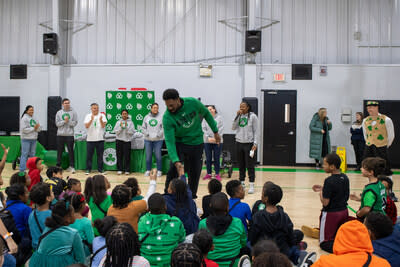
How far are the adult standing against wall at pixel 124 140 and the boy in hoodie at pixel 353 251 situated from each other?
6912 mm

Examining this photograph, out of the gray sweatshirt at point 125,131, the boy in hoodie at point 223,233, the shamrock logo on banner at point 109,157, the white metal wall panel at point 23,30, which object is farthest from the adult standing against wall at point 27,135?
the boy in hoodie at point 223,233

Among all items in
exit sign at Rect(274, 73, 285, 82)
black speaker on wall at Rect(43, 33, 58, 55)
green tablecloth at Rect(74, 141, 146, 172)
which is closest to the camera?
green tablecloth at Rect(74, 141, 146, 172)

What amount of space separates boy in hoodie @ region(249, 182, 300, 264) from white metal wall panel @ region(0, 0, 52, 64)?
31.8 ft

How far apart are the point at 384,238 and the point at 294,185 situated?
4.79 metres

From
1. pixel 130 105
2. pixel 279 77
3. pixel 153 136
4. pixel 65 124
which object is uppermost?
pixel 279 77

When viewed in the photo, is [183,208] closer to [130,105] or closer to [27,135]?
[27,135]

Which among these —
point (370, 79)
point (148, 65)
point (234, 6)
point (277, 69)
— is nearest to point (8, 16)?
point (148, 65)

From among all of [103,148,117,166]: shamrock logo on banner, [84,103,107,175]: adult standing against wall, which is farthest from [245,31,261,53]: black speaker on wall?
[103,148,117,166]: shamrock logo on banner

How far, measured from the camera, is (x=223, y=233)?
115 inches

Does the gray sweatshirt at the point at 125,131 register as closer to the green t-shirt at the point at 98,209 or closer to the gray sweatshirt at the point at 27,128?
the gray sweatshirt at the point at 27,128

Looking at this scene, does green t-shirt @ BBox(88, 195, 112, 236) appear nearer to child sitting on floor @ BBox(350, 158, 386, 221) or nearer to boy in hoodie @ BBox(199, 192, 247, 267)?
boy in hoodie @ BBox(199, 192, 247, 267)

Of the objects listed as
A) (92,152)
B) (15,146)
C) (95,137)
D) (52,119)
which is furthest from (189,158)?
(52,119)

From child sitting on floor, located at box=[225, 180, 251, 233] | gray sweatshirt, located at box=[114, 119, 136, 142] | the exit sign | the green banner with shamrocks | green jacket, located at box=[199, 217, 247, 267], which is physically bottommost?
green jacket, located at box=[199, 217, 247, 267]

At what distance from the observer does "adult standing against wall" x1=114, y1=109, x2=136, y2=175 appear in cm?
875
